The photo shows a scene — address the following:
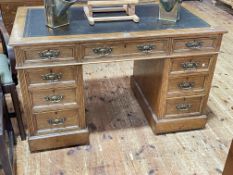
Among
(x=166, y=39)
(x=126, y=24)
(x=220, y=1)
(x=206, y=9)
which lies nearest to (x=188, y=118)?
(x=166, y=39)

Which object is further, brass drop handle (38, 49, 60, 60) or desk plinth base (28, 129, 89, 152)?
desk plinth base (28, 129, 89, 152)

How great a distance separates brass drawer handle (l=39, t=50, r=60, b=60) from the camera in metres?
1.49

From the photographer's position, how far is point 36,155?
179cm

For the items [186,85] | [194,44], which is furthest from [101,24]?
[186,85]

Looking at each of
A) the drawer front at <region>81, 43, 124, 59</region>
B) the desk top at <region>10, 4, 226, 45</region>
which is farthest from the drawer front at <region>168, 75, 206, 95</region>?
the drawer front at <region>81, 43, 124, 59</region>

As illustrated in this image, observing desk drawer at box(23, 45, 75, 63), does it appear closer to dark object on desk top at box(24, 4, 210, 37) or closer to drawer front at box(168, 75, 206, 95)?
dark object on desk top at box(24, 4, 210, 37)

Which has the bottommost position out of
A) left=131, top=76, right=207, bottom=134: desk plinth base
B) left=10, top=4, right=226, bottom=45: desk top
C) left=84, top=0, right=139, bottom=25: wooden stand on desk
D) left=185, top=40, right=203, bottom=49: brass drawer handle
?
left=131, top=76, right=207, bottom=134: desk plinth base

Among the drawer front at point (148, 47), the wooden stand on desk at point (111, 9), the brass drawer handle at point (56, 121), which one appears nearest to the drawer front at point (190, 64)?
the drawer front at point (148, 47)

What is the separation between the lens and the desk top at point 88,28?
1.50 meters

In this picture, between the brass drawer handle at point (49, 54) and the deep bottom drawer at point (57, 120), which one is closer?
the brass drawer handle at point (49, 54)

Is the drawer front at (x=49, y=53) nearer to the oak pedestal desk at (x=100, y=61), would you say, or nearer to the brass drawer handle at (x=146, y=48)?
the oak pedestal desk at (x=100, y=61)

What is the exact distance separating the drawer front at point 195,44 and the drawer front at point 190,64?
62mm

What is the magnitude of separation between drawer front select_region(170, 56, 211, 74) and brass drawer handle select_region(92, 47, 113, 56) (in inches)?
16.1

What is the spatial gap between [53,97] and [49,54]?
28cm
